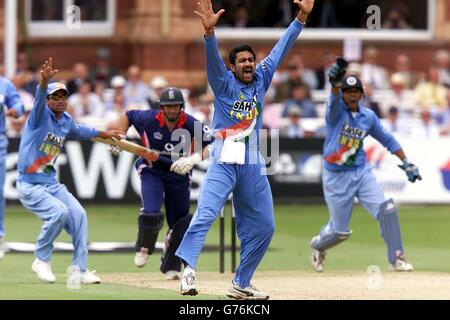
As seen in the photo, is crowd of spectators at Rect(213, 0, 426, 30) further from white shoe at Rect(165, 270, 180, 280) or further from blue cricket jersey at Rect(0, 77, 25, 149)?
white shoe at Rect(165, 270, 180, 280)

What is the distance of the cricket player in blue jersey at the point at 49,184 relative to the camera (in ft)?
49.9

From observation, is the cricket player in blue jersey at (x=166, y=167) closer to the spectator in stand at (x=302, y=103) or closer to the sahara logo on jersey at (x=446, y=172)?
the sahara logo on jersey at (x=446, y=172)

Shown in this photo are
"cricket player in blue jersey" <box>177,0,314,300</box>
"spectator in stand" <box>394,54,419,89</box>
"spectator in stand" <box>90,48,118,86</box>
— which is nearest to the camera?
"cricket player in blue jersey" <box>177,0,314,300</box>

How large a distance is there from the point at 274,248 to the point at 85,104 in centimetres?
795

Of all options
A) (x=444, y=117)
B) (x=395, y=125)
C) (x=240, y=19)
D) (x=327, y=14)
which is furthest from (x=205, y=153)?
(x=327, y=14)

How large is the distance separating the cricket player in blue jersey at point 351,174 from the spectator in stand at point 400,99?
1083 centimetres

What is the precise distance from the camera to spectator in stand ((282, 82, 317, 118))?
89.0 feet

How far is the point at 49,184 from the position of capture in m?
15.5

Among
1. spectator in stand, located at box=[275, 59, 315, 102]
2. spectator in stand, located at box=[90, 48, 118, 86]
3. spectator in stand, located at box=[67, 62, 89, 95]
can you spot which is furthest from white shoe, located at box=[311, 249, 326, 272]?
spectator in stand, located at box=[90, 48, 118, 86]

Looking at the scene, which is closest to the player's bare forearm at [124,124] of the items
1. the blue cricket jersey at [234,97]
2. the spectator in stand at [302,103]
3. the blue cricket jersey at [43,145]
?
the blue cricket jersey at [43,145]

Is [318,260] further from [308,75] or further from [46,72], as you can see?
[308,75]

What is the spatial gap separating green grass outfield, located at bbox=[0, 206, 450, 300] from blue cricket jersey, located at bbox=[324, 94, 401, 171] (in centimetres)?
134
